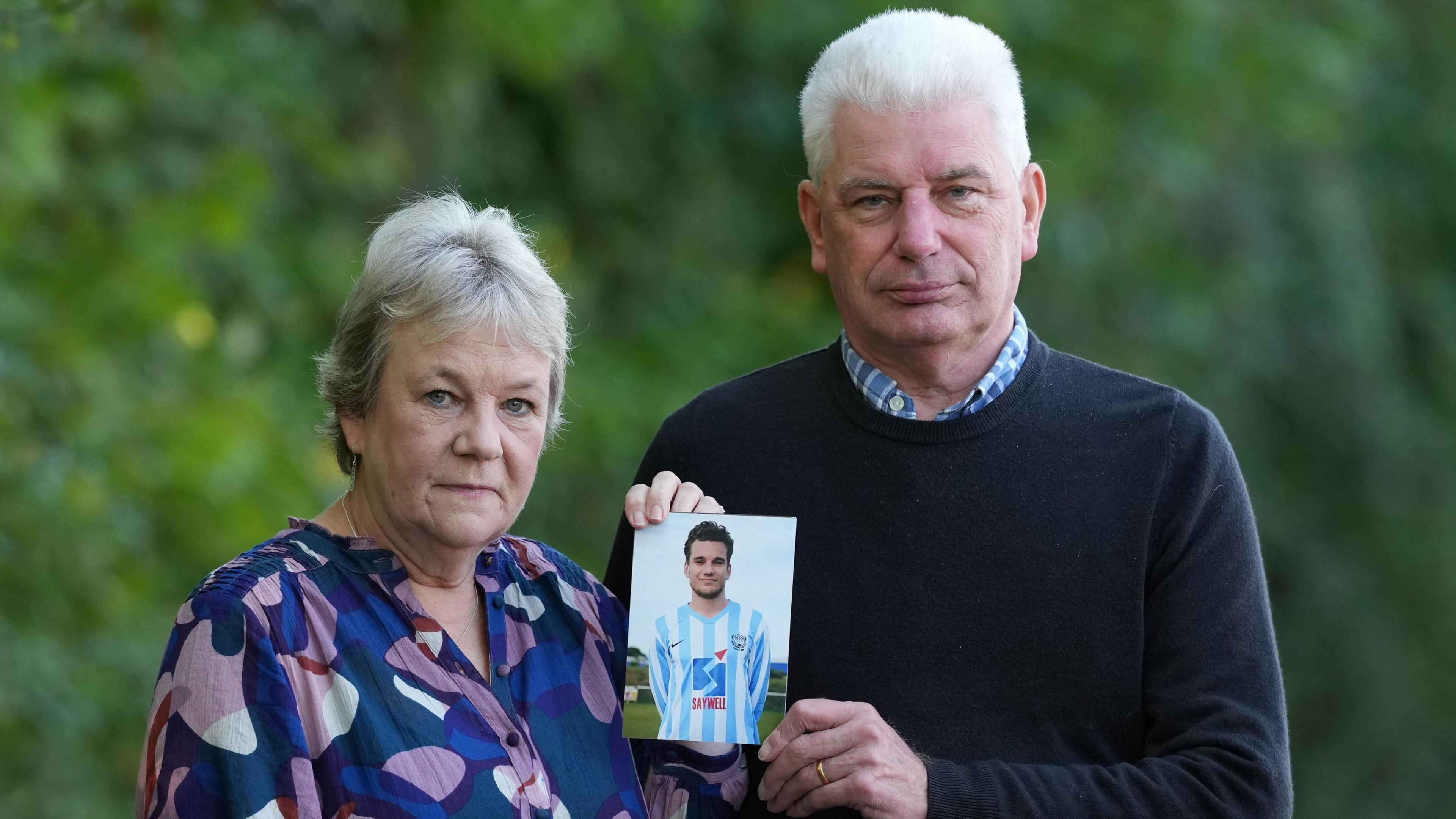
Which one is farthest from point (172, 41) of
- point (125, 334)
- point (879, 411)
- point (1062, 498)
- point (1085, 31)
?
point (1085, 31)

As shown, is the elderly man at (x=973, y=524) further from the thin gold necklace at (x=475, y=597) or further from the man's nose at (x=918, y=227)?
the thin gold necklace at (x=475, y=597)

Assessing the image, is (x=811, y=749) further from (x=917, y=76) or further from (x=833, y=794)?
(x=917, y=76)

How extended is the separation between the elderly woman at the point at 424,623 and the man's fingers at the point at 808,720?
182 millimetres

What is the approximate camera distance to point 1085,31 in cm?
806

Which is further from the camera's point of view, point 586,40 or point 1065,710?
point 586,40

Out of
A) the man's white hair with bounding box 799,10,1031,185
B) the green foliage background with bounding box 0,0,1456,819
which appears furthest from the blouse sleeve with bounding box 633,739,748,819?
the green foliage background with bounding box 0,0,1456,819

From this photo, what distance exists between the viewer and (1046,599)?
2.68 m

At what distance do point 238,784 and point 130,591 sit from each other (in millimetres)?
2815

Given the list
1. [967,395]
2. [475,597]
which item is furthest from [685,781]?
[967,395]

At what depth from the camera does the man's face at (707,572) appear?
2559 mm

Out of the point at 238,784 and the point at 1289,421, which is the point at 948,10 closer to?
the point at 1289,421

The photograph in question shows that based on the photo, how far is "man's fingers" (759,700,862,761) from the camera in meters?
2.49

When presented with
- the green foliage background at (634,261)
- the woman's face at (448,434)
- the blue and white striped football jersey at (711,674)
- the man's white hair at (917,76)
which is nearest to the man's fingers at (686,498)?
the blue and white striped football jersey at (711,674)

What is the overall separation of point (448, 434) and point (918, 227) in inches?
35.1
